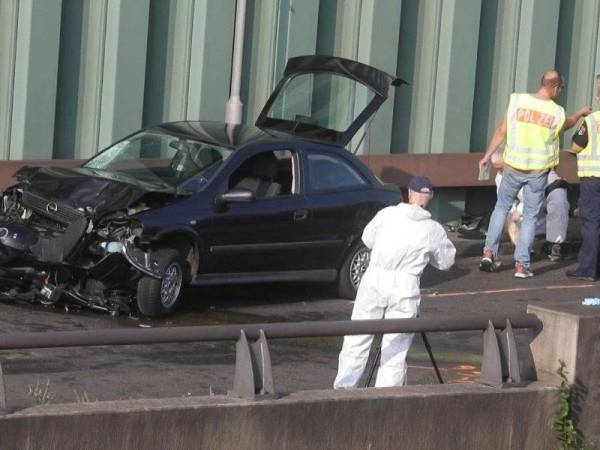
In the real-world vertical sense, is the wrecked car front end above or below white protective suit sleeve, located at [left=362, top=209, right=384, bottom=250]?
below

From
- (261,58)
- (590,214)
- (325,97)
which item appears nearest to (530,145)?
(590,214)

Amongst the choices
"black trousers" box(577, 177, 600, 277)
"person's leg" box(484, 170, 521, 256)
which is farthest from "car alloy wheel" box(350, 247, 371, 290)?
"black trousers" box(577, 177, 600, 277)

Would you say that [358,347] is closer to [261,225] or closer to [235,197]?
[235,197]

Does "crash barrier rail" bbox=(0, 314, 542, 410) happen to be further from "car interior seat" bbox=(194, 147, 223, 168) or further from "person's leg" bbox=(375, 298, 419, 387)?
"car interior seat" bbox=(194, 147, 223, 168)

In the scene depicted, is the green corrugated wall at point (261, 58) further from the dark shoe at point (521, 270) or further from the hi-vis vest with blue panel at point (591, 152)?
the hi-vis vest with blue panel at point (591, 152)

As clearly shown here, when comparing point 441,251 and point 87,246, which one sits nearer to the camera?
point 441,251

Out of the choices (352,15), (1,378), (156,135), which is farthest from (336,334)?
(352,15)

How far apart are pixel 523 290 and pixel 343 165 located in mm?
2328

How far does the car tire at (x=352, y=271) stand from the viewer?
13.5 m

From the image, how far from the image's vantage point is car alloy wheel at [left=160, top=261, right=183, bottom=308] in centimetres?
1183

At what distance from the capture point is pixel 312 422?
25.4 feet

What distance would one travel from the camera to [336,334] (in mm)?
7816

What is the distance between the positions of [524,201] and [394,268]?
20.7ft

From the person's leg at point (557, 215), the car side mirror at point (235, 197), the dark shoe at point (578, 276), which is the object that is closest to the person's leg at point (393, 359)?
the car side mirror at point (235, 197)
